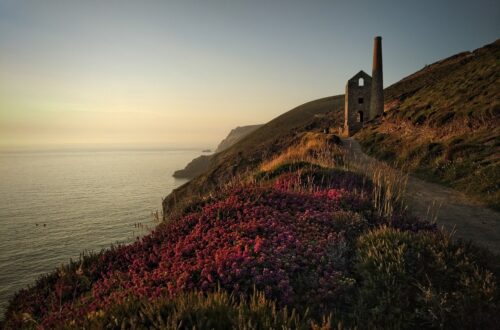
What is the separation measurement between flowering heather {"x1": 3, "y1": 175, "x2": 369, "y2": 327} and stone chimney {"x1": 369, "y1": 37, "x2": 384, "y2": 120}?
42394mm

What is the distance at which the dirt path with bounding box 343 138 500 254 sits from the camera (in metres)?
7.56

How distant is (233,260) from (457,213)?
8472 millimetres

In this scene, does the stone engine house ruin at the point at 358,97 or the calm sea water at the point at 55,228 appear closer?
the calm sea water at the point at 55,228

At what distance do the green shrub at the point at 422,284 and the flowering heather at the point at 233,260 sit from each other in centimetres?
45

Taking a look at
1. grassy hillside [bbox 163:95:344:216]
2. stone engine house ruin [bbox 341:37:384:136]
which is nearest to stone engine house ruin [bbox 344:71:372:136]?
stone engine house ruin [bbox 341:37:384:136]

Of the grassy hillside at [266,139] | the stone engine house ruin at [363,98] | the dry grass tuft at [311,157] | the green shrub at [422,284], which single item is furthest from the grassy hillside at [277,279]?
the stone engine house ruin at [363,98]

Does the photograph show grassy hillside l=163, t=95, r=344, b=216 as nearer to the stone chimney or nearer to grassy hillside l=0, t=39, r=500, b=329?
the stone chimney

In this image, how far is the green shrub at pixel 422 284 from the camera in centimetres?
404

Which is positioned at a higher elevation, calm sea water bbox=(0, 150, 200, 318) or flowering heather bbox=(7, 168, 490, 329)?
flowering heather bbox=(7, 168, 490, 329)

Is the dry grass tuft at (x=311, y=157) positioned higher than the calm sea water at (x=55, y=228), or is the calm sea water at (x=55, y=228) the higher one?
the dry grass tuft at (x=311, y=157)

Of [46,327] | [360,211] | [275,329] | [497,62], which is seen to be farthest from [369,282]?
[497,62]

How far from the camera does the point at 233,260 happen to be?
5031 mm

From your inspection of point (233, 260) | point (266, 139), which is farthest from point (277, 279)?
point (266, 139)

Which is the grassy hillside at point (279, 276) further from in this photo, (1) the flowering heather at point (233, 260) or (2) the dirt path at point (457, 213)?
(2) the dirt path at point (457, 213)
